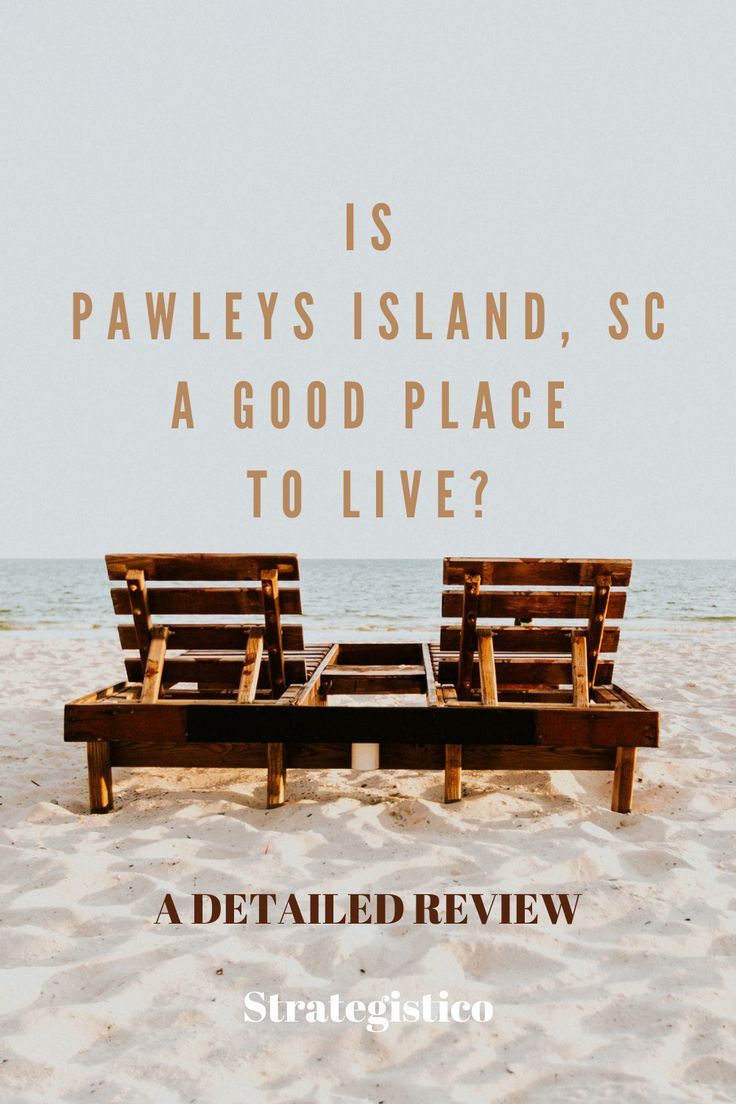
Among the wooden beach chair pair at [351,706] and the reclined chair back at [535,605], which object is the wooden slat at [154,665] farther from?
the reclined chair back at [535,605]

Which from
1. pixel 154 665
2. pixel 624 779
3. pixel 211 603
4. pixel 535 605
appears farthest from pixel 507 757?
pixel 154 665

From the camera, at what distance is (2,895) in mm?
3029

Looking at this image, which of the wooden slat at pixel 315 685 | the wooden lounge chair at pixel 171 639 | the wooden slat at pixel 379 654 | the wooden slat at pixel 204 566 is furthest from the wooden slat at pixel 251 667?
the wooden slat at pixel 379 654

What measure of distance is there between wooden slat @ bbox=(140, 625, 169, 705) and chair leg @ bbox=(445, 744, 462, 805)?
1.62 metres

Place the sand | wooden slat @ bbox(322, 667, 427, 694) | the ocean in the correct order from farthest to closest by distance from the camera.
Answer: the ocean
wooden slat @ bbox(322, 667, 427, 694)
the sand

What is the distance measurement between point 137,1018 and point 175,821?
5.38 ft

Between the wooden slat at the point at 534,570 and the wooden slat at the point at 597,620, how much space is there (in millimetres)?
54

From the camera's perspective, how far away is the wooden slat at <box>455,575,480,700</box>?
4.05 metres

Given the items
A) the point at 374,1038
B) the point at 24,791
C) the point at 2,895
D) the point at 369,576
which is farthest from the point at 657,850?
the point at 369,576

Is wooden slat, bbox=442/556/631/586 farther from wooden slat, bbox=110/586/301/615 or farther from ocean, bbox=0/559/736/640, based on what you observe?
ocean, bbox=0/559/736/640

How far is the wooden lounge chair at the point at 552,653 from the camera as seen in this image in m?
3.77

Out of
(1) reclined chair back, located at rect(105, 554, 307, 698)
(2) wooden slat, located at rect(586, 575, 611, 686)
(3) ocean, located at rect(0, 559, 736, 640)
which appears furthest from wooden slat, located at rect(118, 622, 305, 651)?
(3) ocean, located at rect(0, 559, 736, 640)

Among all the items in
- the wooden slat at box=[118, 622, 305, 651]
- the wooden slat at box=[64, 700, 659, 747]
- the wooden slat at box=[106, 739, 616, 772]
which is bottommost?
the wooden slat at box=[106, 739, 616, 772]

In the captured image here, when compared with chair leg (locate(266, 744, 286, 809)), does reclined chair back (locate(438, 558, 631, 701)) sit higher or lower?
higher
